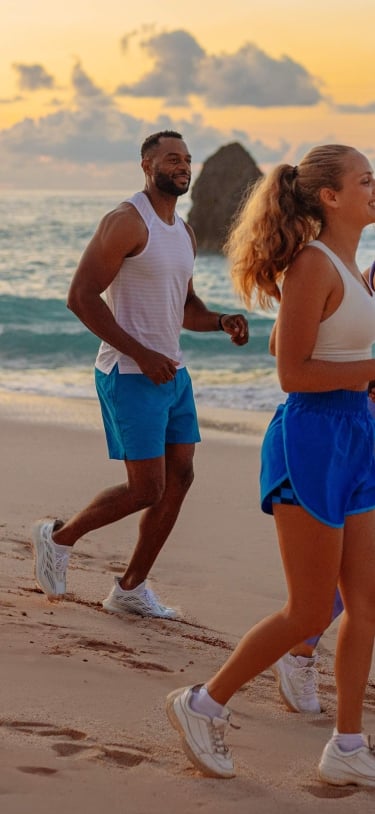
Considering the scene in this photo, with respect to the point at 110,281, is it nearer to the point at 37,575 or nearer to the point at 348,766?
the point at 37,575

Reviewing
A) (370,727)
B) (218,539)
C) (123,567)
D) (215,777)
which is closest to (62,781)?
(215,777)

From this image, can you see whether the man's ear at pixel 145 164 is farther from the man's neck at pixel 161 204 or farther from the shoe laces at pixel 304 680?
the shoe laces at pixel 304 680

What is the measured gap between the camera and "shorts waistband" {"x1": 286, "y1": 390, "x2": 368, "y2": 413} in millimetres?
3328

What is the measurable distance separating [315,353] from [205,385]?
11222 mm

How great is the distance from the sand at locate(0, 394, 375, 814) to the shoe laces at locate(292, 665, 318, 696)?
8cm

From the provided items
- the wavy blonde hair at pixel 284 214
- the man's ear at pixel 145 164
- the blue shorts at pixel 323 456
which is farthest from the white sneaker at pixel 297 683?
Answer: the man's ear at pixel 145 164

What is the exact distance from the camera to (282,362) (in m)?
3.28

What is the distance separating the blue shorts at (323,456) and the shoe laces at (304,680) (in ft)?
2.96

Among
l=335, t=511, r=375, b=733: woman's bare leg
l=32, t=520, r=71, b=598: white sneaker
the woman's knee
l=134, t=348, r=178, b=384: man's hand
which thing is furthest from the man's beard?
the woman's knee

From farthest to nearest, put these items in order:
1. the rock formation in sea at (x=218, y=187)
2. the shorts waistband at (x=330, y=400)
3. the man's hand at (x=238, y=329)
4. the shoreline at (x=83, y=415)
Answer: the rock formation in sea at (x=218, y=187) < the shoreline at (x=83, y=415) < the man's hand at (x=238, y=329) < the shorts waistband at (x=330, y=400)

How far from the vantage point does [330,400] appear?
131 inches

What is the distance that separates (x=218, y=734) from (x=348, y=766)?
0.36m

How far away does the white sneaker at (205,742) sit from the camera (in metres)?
3.34

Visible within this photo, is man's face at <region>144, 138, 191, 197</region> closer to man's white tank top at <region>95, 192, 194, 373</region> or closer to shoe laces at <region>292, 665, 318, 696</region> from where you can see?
man's white tank top at <region>95, 192, 194, 373</region>
